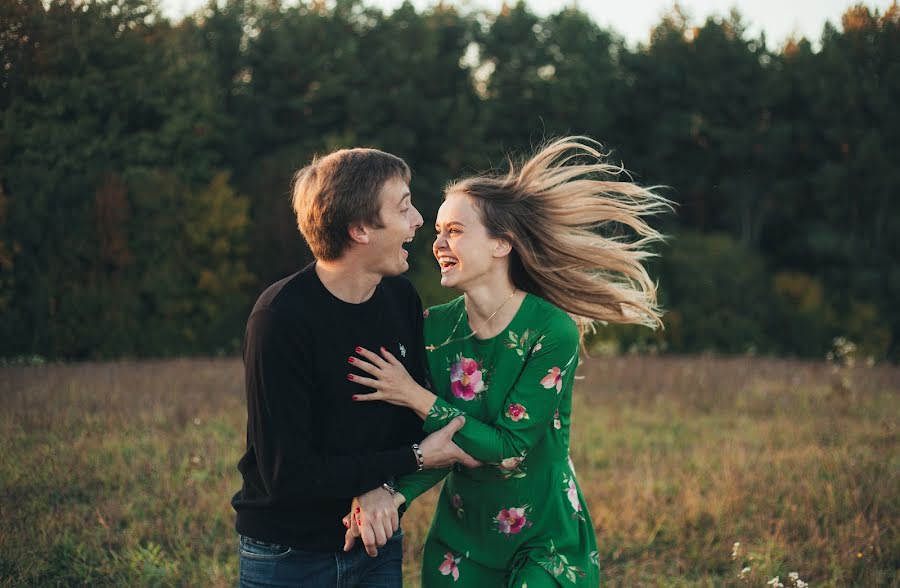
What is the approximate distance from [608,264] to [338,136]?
1972 centimetres

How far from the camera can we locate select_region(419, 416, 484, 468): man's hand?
322 centimetres

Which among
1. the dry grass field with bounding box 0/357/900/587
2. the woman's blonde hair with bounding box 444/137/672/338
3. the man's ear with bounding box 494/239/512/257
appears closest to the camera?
the man's ear with bounding box 494/239/512/257

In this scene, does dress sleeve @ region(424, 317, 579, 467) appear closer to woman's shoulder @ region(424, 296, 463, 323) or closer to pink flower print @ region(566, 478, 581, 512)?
pink flower print @ region(566, 478, 581, 512)

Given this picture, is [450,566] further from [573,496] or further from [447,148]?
[447,148]

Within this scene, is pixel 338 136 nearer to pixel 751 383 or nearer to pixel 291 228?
pixel 291 228

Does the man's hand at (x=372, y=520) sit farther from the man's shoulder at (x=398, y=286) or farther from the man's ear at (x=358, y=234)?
the man's ear at (x=358, y=234)

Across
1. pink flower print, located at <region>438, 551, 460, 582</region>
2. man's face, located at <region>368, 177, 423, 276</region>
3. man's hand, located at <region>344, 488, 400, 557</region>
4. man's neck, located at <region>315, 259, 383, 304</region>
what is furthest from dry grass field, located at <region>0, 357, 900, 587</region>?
man's face, located at <region>368, 177, 423, 276</region>

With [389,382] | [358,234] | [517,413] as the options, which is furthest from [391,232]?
[517,413]

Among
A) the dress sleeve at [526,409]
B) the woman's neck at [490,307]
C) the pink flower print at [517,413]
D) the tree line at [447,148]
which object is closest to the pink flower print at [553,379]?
the dress sleeve at [526,409]

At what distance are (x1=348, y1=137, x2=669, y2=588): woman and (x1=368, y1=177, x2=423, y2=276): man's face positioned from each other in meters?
0.36

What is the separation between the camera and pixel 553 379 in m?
3.38

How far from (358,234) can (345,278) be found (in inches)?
7.7

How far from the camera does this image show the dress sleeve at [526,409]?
3.29 m

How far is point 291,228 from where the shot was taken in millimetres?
19953
